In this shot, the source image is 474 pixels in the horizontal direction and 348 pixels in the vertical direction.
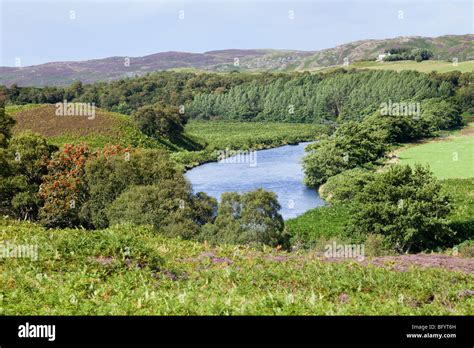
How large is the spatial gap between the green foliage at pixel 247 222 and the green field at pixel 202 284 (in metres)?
11.3

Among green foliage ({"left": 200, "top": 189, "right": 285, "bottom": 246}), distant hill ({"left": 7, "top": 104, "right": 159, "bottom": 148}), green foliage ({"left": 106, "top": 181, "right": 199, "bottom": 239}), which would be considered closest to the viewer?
green foliage ({"left": 200, "top": 189, "right": 285, "bottom": 246})

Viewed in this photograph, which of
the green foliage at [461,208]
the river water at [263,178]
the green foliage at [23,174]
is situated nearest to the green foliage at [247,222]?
the green foliage at [461,208]

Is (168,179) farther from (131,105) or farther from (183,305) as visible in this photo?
(131,105)

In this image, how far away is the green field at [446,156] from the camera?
214 feet

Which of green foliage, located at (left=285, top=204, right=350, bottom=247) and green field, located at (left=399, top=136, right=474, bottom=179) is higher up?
green field, located at (left=399, top=136, right=474, bottom=179)

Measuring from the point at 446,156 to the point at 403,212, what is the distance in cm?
5245

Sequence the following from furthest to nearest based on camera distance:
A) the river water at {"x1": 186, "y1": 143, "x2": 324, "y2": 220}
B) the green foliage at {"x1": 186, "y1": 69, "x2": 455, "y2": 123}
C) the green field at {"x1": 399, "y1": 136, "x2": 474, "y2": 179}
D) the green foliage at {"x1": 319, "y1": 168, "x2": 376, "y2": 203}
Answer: the green foliage at {"x1": 186, "y1": 69, "x2": 455, "y2": 123}, the green field at {"x1": 399, "y1": 136, "x2": 474, "y2": 179}, the river water at {"x1": 186, "y1": 143, "x2": 324, "y2": 220}, the green foliage at {"x1": 319, "y1": 168, "x2": 376, "y2": 203}

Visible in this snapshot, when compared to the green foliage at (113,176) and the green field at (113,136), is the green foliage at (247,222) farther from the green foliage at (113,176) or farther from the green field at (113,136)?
the green field at (113,136)

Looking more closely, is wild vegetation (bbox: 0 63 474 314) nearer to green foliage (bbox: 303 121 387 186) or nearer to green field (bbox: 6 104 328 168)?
green foliage (bbox: 303 121 387 186)

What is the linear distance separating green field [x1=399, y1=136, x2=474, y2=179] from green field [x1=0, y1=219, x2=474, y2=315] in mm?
49422

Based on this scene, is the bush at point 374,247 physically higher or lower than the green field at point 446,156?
higher

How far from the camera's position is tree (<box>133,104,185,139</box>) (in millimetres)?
89188

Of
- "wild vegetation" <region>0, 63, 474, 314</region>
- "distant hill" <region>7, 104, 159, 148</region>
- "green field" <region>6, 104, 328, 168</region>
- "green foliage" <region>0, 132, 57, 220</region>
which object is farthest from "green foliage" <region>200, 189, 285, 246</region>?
"distant hill" <region>7, 104, 159, 148</region>
